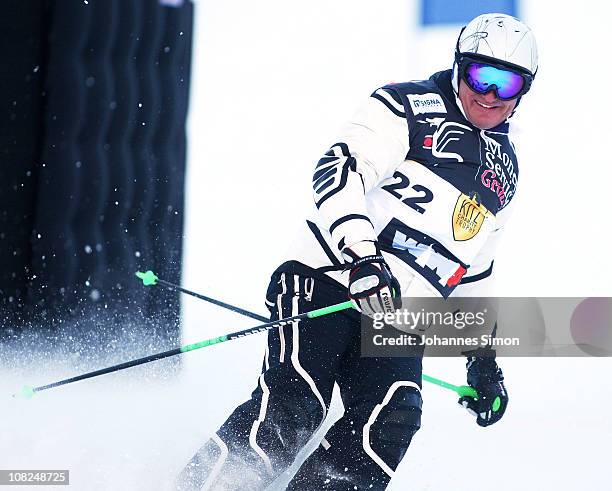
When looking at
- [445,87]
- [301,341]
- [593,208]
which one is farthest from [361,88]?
[301,341]

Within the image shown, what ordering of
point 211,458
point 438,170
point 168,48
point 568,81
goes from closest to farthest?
point 211,458, point 438,170, point 568,81, point 168,48

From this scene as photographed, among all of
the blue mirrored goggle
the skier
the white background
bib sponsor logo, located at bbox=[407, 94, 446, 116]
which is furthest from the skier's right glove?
the white background

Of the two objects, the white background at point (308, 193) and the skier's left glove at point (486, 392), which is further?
the white background at point (308, 193)

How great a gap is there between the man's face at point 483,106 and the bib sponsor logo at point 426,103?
59 millimetres

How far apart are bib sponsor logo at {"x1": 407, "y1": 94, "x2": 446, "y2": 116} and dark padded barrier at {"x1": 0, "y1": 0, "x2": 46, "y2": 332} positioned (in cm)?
231

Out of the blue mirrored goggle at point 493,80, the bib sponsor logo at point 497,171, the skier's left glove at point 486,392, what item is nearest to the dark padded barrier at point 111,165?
the skier's left glove at point 486,392

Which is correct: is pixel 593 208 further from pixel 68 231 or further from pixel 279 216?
pixel 68 231

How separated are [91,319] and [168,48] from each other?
1.32 m

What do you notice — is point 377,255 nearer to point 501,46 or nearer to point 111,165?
point 501,46

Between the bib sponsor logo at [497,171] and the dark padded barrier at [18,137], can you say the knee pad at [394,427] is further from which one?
the dark padded barrier at [18,137]

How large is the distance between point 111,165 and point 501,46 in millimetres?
2537

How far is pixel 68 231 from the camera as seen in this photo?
4.32 meters

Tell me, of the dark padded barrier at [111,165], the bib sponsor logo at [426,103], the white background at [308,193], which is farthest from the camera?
the dark padded barrier at [111,165]

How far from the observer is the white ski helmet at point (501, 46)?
228 cm
